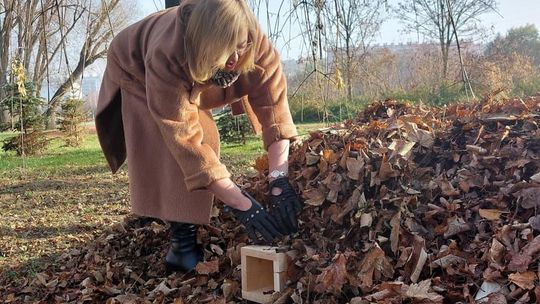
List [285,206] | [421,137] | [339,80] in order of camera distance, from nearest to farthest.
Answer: [285,206] → [421,137] → [339,80]

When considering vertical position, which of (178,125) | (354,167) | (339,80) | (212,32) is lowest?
(354,167)

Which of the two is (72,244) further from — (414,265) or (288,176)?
(414,265)

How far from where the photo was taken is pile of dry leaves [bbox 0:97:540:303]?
169 centimetres

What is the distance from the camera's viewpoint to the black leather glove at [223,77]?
216 centimetres

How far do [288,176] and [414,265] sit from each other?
0.83 m

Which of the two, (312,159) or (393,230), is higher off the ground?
(312,159)

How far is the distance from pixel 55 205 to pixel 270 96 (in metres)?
3.64

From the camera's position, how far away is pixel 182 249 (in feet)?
8.20

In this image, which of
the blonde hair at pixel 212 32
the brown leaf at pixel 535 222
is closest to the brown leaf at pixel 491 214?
the brown leaf at pixel 535 222

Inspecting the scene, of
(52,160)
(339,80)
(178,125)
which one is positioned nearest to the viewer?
(178,125)

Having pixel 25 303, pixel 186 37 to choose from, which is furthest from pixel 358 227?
pixel 25 303

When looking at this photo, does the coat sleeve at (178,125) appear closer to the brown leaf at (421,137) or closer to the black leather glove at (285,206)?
the black leather glove at (285,206)

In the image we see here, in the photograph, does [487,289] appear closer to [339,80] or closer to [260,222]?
[260,222]

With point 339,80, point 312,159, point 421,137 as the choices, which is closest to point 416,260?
point 421,137
